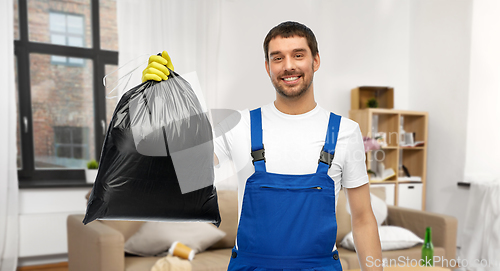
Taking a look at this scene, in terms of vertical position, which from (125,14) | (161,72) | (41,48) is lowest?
(161,72)

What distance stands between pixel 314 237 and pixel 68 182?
113 inches

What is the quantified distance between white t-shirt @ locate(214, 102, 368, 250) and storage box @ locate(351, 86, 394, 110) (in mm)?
2927

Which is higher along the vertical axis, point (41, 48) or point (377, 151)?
point (41, 48)

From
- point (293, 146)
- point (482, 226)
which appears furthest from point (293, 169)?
point (482, 226)

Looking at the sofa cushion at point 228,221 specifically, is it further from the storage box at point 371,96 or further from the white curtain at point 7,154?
the storage box at point 371,96

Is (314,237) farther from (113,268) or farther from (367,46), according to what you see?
(367,46)

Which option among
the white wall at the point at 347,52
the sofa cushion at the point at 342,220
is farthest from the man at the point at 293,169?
the white wall at the point at 347,52

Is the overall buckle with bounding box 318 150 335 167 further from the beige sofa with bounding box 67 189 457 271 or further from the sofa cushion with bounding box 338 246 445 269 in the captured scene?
the sofa cushion with bounding box 338 246 445 269

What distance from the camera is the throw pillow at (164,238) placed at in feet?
7.22

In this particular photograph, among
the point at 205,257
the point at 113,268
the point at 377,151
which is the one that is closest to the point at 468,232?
the point at 377,151

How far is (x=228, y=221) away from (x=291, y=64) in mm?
1728

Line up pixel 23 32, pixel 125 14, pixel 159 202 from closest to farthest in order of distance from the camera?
pixel 159 202, pixel 125 14, pixel 23 32

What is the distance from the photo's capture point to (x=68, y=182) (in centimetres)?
326

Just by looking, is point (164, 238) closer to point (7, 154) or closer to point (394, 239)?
point (394, 239)
